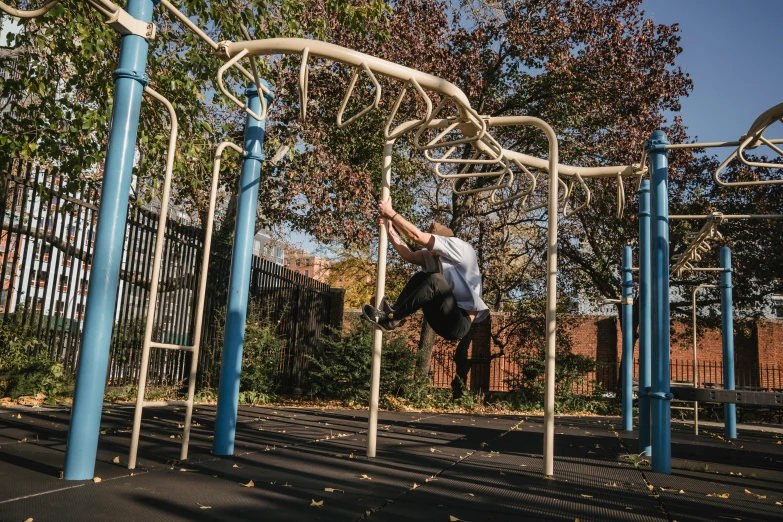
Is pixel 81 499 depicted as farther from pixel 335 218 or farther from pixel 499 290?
pixel 499 290

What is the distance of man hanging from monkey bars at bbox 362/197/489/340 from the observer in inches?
169

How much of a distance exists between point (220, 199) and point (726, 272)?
12.1m

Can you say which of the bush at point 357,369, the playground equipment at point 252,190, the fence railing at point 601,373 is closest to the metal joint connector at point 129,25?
the playground equipment at point 252,190

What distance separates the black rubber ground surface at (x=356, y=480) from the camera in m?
2.77

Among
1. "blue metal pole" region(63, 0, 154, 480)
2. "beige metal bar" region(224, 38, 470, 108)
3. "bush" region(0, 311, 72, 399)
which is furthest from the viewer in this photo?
"bush" region(0, 311, 72, 399)

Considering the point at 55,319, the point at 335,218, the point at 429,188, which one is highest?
Result: the point at 429,188

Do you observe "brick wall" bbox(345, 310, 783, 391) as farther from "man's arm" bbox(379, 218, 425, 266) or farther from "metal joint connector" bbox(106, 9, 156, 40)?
"metal joint connector" bbox(106, 9, 156, 40)

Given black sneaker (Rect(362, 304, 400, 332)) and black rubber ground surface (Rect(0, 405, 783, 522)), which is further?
black sneaker (Rect(362, 304, 400, 332))

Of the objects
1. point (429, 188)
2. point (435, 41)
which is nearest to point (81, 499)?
point (435, 41)

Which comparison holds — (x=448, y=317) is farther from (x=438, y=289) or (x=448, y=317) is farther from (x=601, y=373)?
(x=601, y=373)

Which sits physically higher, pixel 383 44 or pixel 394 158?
pixel 383 44

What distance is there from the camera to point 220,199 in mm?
16406

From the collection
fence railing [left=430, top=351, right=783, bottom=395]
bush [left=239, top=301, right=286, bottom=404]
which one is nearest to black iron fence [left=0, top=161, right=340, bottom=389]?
bush [left=239, top=301, right=286, bottom=404]

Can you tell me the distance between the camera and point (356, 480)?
3.62 m
